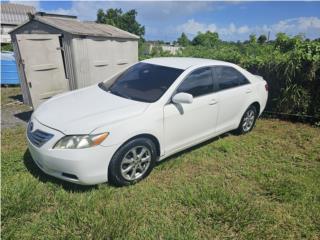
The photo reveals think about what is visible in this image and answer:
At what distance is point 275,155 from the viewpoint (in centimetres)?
438

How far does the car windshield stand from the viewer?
3.57 metres

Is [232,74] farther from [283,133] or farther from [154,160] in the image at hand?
[154,160]

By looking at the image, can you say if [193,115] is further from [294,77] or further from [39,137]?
[294,77]

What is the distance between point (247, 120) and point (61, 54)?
15.1 ft

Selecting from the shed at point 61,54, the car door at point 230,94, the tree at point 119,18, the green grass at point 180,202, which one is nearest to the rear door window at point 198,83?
the car door at point 230,94

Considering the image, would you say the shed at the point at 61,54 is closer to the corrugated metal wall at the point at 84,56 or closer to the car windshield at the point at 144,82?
the corrugated metal wall at the point at 84,56

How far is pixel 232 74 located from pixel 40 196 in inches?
144

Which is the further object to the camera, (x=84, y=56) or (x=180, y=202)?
(x=84, y=56)

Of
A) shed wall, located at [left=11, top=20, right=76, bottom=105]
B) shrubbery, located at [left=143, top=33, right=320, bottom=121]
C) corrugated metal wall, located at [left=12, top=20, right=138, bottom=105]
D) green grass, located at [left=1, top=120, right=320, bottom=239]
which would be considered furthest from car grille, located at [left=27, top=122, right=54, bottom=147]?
shrubbery, located at [left=143, top=33, right=320, bottom=121]

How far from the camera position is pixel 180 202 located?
10.00 ft

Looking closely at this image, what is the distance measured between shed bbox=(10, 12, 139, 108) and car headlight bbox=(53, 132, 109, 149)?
11.2 feet

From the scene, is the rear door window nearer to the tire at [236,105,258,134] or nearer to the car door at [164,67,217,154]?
the car door at [164,67,217,154]

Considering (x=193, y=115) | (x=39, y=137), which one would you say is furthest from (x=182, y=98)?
(x=39, y=137)

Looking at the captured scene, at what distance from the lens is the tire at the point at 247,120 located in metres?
5.00
